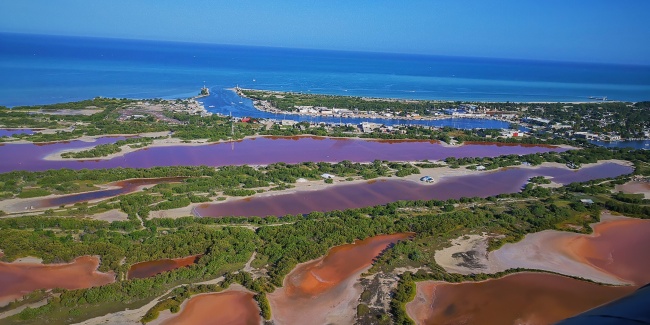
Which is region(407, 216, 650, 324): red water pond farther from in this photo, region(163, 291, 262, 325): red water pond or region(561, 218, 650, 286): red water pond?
region(163, 291, 262, 325): red water pond

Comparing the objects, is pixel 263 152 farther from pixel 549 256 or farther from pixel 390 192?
pixel 549 256

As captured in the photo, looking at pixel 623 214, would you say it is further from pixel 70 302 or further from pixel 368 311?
pixel 70 302

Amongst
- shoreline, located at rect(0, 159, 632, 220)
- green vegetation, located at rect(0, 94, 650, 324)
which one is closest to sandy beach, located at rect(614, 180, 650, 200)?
green vegetation, located at rect(0, 94, 650, 324)

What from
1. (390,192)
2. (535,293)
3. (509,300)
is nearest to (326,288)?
(509,300)

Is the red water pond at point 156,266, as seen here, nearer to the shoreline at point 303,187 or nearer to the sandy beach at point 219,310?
the sandy beach at point 219,310

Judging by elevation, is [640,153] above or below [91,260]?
above

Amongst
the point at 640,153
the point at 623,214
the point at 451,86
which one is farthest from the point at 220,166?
the point at 451,86
